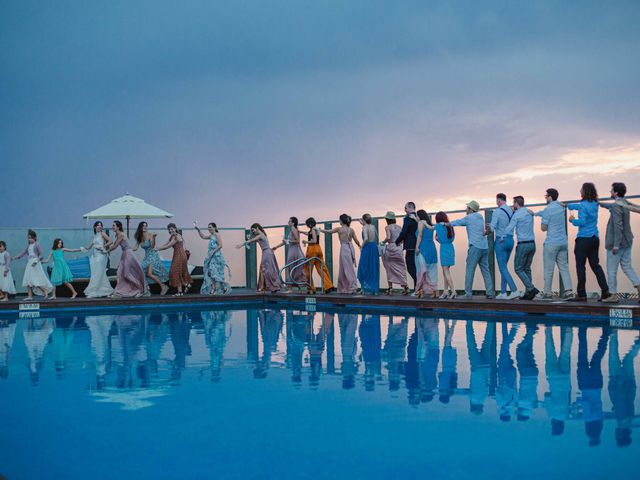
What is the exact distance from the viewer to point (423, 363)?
7.43 metres

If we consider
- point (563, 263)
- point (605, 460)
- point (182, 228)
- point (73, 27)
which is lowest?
point (605, 460)

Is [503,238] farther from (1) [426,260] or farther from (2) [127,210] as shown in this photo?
(2) [127,210]

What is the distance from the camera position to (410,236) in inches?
588

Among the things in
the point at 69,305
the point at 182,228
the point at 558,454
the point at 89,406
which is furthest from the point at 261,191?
the point at 558,454

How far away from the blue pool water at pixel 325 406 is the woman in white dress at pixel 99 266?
7037 millimetres

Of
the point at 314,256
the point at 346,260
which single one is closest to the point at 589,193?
the point at 346,260

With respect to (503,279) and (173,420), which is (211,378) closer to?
(173,420)

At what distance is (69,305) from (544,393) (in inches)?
503

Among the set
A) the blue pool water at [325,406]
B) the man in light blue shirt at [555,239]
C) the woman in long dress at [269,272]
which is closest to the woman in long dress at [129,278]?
the woman in long dress at [269,272]

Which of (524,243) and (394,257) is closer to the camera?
(524,243)

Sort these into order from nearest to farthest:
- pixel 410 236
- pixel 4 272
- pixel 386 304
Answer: pixel 386 304 → pixel 410 236 → pixel 4 272

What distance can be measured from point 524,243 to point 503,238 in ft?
1.75

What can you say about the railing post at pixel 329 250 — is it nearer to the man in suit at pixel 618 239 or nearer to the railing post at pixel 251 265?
the railing post at pixel 251 265

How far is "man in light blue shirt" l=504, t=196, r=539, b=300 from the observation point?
1261 cm
